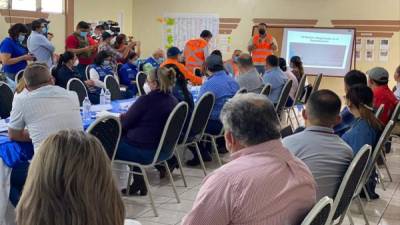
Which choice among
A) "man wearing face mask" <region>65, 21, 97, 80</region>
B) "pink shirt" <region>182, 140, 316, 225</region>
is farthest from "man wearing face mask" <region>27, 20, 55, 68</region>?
"pink shirt" <region>182, 140, 316, 225</region>

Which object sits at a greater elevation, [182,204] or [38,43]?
[38,43]

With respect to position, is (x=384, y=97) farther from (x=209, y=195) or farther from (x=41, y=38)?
(x=41, y=38)

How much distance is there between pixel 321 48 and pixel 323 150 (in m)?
Answer: 9.15

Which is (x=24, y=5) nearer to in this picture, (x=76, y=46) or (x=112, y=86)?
(x=76, y=46)

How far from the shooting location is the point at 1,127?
12.8ft

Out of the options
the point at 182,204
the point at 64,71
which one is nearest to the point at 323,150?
the point at 182,204

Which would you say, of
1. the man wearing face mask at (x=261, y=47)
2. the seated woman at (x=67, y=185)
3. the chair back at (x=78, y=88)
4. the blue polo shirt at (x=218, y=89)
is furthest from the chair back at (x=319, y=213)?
the man wearing face mask at (x=261, y=47)

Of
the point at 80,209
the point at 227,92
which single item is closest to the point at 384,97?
the point at 227,92

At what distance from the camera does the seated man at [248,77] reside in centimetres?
698

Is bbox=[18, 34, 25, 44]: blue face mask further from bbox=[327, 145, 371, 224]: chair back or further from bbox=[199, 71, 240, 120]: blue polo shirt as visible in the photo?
bbox=[327, 145, 371, 224]: chair back

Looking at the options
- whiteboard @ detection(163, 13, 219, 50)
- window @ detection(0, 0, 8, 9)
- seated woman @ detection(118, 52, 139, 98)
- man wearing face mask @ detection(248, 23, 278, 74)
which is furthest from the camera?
whiteboard @ detection(163, 13, 219, 50)

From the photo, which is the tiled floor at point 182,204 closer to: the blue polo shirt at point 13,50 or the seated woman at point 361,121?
the seated woman at point 361,121

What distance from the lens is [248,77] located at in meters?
7.00

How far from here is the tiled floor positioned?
426 cm
